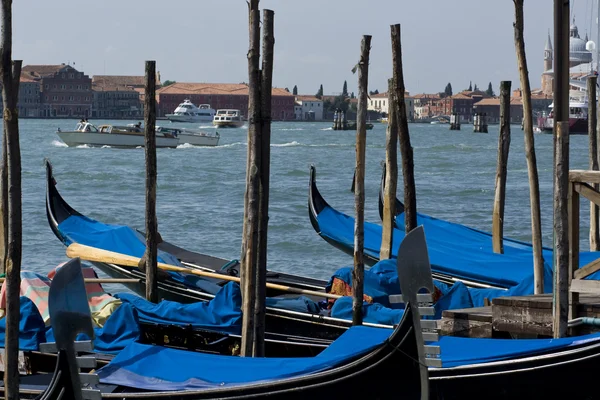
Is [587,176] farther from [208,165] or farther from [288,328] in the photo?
[208,165]

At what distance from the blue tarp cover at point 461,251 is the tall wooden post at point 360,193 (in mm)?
997

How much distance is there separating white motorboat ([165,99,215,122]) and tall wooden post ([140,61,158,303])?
5895 centimetres

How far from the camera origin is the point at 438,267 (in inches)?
252

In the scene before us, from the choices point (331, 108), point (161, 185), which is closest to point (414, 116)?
point (331, 108)

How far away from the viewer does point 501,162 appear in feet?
22.2

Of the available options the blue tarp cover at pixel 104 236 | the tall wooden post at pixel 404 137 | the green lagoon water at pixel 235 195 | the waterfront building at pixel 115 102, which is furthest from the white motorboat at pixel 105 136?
the waterfront building at pixel 115 102

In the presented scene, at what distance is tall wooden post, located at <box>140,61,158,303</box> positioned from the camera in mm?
5641

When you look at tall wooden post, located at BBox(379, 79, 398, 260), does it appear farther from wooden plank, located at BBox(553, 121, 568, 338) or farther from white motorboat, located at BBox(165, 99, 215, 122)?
white motorboat, located at BBox(165, 99, 215, 122)

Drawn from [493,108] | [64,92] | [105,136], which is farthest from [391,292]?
[493,108]

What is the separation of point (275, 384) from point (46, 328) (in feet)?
4.71

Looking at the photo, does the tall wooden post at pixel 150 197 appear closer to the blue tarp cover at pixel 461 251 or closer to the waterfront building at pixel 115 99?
the blue tarp cover at pixel 461 251

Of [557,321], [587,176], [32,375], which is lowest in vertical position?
[32,375]

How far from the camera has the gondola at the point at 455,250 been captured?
20.1 feet

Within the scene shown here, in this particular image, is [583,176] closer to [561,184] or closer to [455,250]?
[561,184]
